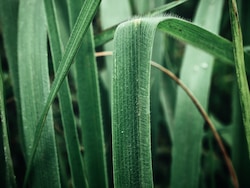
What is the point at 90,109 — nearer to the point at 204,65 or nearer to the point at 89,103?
the point at 89,103

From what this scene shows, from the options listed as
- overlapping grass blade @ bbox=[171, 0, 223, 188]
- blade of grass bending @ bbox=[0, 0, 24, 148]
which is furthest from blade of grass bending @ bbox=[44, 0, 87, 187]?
overlapping grass blade @ bbox=[171, 0, 223, 188]

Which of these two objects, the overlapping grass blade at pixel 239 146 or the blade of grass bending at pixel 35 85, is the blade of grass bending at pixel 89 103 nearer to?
the blade of grass bending at pixel 35 85

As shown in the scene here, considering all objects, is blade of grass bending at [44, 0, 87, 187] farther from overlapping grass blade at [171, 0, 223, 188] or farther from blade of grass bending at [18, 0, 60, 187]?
overlapping grass blade at [171, 0, 223, 188]

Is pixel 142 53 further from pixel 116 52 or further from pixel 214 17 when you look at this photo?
pixel 214 17

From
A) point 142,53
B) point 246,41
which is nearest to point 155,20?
point 142,53

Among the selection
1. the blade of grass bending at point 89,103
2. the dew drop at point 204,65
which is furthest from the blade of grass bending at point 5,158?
the dew drop at point 204,65

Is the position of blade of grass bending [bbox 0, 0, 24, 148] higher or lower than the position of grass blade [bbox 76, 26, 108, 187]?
higher

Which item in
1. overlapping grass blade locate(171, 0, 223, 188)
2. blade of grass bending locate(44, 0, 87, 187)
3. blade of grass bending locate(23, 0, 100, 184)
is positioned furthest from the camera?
overlapping grass blade locate(171, 0, 223, 188)
